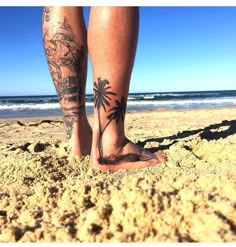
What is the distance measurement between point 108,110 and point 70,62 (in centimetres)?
52

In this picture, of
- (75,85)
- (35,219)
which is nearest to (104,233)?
(35,219)

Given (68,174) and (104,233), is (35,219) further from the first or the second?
(68,174)

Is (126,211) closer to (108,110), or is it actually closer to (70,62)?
(108,110)

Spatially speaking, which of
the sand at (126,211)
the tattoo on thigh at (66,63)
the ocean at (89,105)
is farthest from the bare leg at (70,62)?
the ocean at (89,105)

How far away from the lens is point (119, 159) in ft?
6.66

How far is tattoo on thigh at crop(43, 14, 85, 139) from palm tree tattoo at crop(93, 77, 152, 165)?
369 mm

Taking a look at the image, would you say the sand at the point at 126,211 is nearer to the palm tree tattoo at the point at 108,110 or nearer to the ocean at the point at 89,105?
the palm tree tattoo at the point at 108,110

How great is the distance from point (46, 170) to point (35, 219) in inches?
37.3

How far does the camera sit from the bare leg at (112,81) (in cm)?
192

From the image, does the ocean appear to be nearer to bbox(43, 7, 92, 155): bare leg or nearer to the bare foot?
bbox(43, 7, 92, 155): bare leg

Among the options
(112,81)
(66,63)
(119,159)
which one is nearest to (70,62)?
(66,63)

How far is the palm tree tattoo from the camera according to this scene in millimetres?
2016
